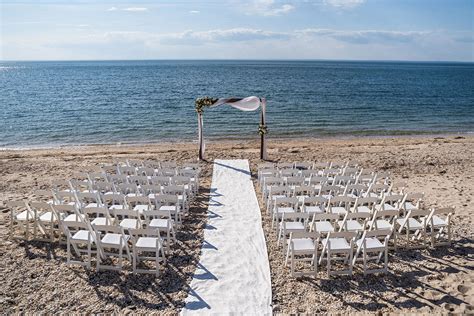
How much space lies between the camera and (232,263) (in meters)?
6.80

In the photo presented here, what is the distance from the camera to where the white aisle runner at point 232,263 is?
5648mm

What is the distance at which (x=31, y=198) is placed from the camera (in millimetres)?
10578

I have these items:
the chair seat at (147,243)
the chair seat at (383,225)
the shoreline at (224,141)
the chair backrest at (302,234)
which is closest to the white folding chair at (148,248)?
the chair seat at (147,243)

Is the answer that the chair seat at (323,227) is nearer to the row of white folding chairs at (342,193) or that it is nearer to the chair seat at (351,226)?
the chair seat at (351,226)

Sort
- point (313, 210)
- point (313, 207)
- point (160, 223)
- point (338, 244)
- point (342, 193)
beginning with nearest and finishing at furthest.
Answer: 1. point (338, 244)
2. point (160, 223)
3. point (313, 210)
4. point (313, 207)
5. point (342, 193)

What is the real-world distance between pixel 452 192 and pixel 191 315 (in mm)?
9084

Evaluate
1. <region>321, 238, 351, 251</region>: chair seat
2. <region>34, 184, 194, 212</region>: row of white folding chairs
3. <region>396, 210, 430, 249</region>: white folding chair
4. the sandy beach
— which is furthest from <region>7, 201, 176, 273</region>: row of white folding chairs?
<region>396, 210, 430, 249</region>: white folding chair

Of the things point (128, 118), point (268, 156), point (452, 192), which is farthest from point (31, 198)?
point (128, 118)

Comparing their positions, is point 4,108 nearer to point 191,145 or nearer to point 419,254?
point 191,145

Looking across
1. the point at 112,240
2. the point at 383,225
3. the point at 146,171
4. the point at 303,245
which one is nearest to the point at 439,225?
the point at 383,225

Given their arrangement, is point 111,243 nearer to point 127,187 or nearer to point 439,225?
point 127,187

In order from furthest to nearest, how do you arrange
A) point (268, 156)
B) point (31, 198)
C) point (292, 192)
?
point (268, 156) → point (31, 198) → point (292, 192)

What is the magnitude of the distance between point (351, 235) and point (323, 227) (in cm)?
104

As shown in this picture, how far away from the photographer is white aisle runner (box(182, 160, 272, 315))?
565 centimetres
